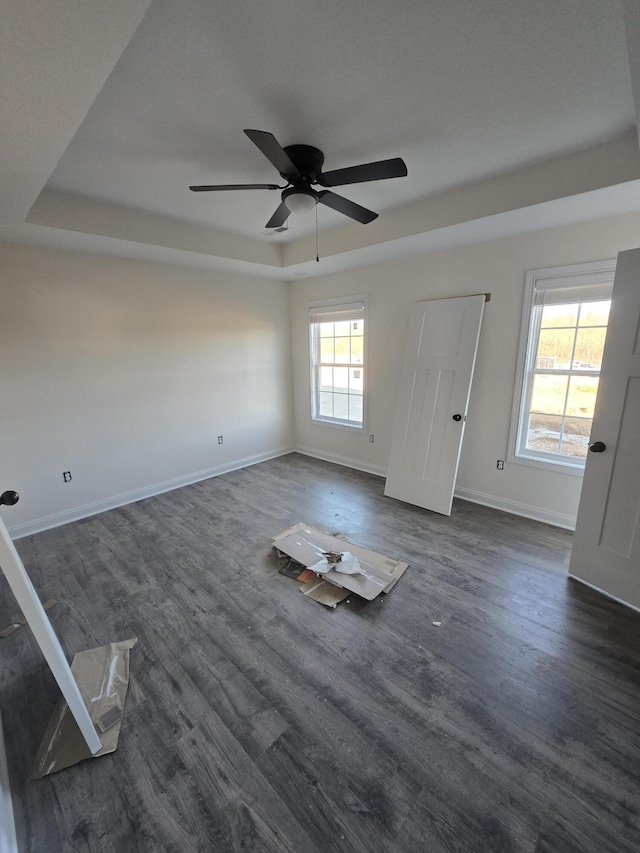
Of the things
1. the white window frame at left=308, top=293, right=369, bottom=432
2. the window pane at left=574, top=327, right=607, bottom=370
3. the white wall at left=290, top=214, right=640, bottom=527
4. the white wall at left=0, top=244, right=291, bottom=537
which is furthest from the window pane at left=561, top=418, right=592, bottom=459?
the white wall at left=0, top=244, right=291, bottom=537

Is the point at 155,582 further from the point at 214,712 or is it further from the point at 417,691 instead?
the point at 417,691

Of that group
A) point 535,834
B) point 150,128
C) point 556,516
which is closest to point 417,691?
point 535,834

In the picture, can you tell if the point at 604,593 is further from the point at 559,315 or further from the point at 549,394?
the point at 559,315

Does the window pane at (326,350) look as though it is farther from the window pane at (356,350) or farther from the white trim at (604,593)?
the white trim at (604,593)

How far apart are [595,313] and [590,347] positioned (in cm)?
26

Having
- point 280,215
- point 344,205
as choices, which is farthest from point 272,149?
point 280,215

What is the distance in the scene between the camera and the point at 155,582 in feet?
7.98

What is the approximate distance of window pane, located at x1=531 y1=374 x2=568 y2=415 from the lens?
9.70ft

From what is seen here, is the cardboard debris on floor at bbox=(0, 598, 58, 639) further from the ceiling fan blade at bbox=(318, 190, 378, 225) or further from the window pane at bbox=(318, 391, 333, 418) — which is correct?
the window pane at bbox=(318, 391, 333, 418)

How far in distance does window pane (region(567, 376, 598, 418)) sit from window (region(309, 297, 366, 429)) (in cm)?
214

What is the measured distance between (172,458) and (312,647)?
2855 millimetres

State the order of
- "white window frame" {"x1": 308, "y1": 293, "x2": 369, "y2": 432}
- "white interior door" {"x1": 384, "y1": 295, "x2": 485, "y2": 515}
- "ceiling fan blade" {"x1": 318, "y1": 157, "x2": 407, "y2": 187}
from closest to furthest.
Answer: "ceiling fan blade" {"x1": 318, "y1": 157, "x2": 407, "y2": 187} → "white interior door" {"x1": 384, "y1": 295, "x2": 485, "y2": 515} → "white window frame" {"x1": 308, "y1": 293, "x2": 369, "y2": 432}

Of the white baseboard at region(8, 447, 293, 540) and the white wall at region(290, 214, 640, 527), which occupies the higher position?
the white wall at region(290, 214, 640, 527)

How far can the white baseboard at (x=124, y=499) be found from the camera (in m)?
3.14
